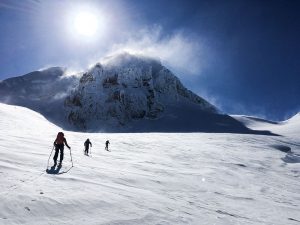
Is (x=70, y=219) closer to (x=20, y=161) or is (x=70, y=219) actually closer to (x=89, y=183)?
(x=89, y=183)

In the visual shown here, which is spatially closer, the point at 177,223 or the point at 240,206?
the point at 177,223

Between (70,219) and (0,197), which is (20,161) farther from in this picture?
(70,219)

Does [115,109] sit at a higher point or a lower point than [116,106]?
lower

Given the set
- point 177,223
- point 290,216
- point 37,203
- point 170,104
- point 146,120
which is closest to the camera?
point 37,203

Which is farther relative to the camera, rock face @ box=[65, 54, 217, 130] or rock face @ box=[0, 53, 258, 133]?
rock face @ box=[65, 54, 217, 130]

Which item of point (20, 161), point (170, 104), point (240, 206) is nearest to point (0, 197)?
point (20, 161)

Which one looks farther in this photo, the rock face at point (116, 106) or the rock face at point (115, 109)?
the rock face at point (116, 106)

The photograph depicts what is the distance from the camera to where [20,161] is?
14.1 meters

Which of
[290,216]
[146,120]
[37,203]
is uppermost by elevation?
[146,120]

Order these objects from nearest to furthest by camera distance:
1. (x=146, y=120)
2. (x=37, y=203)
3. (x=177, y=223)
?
(x=37, y=203), (x=177, y=223), (x=146, y=120)

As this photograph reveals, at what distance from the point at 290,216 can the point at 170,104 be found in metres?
177

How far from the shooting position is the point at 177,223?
9328 millimetres

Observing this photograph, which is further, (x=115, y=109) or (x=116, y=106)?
(x=116, y=106)

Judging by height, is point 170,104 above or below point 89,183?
above
